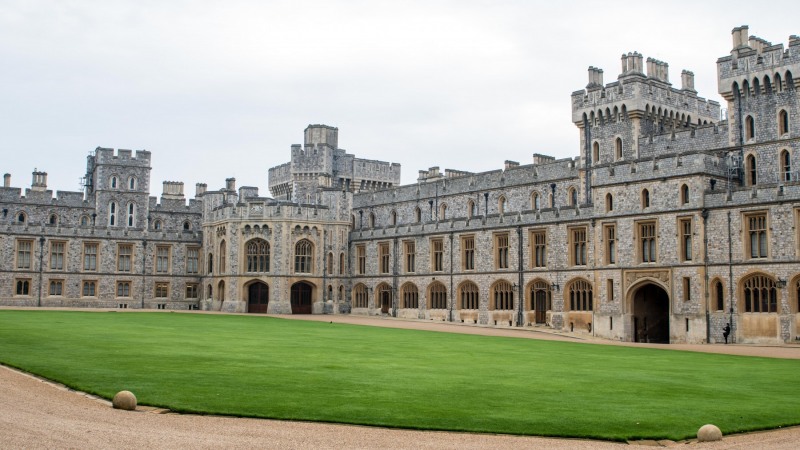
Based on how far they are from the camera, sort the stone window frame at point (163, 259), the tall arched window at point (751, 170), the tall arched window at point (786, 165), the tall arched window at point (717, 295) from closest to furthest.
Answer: the tall arched window at point (717, 295)
the tall arched window at point (786, 165)
the tall arched window at point (751, 170)
the stone window frame at point (163, 259)

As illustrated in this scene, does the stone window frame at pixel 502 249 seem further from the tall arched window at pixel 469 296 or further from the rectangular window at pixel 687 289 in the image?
the rectangular window at pixel 687 289

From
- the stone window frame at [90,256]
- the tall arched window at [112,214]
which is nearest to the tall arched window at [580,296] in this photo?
the stone window frame at [90,256]

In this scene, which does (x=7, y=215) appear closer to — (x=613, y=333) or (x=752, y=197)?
(x=613, y=333)

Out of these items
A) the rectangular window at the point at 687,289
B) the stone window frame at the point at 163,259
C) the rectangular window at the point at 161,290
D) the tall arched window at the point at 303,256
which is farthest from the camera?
the stone window frame at the point at 163,259

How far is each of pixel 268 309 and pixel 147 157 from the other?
17283 mm

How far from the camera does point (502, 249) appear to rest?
49.7 metres

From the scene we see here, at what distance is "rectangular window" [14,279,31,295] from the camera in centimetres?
5812

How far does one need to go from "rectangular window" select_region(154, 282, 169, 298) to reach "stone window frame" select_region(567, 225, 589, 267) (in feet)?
107

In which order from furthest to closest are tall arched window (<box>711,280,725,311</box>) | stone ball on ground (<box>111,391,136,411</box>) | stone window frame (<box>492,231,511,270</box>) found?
stone window frame (<box>492,231,511,270</box>)
tall arched window (<box>711,280,725,311</box>)
stone ball on ground (<box>111,391,136,411</box>)

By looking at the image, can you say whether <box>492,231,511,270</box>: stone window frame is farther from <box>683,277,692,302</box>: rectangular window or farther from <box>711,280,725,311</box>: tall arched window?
<box>711,280,725,311</box>: tall arched window

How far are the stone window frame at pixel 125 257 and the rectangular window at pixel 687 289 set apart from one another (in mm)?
40931

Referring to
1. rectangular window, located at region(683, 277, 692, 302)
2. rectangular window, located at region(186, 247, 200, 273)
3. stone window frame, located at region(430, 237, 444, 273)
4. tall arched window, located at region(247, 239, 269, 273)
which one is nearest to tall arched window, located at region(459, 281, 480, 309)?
stone window frame, located at region(430, 237, 444, 273)

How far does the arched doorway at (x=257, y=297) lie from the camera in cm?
5828

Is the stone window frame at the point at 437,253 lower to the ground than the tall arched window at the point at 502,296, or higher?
higher
